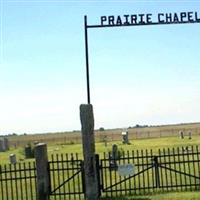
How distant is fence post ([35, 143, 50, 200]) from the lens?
17.6 m

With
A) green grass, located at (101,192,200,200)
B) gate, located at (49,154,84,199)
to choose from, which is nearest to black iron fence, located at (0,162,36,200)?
gate, located at (49,154,84,199)

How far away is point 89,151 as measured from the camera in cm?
1717

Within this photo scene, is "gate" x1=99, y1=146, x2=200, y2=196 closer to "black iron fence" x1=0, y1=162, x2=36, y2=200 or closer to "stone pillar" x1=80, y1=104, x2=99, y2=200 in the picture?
"stone pillar" x1=80, y1=104, x2=99, y2=200

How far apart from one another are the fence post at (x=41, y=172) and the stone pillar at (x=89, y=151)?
132 centimetres

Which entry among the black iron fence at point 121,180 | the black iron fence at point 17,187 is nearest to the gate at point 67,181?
the black iron fence at point 121,180

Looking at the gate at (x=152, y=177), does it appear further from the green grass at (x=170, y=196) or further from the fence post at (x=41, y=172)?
the fence post at (x=41, y=172)

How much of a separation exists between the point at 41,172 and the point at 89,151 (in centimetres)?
166

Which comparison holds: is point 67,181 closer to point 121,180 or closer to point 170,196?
point 170,196

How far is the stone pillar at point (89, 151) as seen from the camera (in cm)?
1716

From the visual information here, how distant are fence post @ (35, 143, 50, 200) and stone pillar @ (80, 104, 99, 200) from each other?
4.32 ft

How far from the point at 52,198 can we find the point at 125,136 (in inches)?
1561

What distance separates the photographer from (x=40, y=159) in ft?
57.8

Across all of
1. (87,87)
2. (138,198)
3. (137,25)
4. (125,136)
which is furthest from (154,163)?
(125,136)

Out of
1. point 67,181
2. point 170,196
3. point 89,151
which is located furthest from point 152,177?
point 67,181
